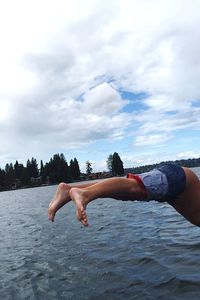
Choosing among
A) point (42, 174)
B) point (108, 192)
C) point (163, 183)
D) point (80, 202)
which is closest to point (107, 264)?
point (163, 183)

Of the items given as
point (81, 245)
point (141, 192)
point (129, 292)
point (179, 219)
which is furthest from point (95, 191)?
point (179, 219)

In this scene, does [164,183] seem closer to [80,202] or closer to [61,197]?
[80,202]

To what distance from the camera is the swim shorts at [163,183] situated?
20.4ft

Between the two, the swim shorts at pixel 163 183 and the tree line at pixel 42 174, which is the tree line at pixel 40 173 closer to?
the tree line at pixel 42 174

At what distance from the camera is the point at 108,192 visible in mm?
5820

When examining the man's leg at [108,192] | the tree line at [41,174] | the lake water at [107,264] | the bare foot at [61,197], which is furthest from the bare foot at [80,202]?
the tree line at [41,174]

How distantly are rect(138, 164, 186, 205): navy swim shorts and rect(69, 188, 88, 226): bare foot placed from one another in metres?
1.08

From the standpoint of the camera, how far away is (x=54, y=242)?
16.2 m

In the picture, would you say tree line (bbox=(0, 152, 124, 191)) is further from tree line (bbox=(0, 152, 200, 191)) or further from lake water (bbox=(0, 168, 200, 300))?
lake water (bbox=(0, 168, 200, 300))

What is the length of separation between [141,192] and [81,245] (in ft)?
28.7

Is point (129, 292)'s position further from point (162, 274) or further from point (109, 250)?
point (109, 250)

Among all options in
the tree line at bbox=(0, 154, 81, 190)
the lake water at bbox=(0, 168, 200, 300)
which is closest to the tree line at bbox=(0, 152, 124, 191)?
the tree line at bbox=(0, 154, 81, 190)

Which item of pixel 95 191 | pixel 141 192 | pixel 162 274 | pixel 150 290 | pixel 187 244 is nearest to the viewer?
pixel 95 191

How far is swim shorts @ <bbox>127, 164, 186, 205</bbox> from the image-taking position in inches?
245
